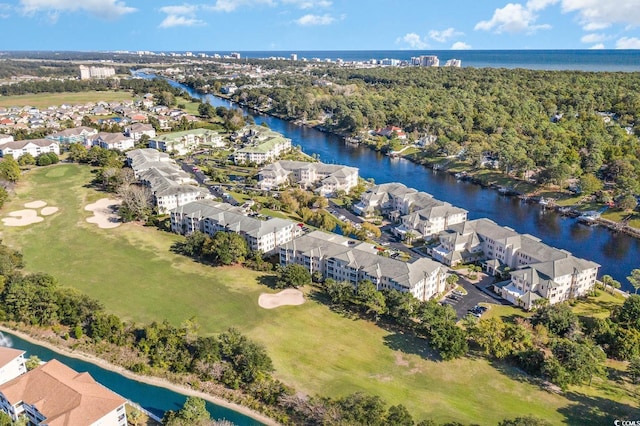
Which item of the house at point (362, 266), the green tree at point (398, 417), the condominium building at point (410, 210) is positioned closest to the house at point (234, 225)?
the house at point (362, 266)

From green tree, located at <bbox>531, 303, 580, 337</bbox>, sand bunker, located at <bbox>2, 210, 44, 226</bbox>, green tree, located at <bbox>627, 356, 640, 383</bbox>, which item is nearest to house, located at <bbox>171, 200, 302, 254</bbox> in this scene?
sand bunker, located at <bbox>2, 210, 44, 226</bbox>

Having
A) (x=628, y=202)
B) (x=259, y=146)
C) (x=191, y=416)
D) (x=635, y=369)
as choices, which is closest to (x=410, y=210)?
(x=628, y=202)

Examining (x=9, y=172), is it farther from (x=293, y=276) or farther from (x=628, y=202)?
(x=628, y=202)

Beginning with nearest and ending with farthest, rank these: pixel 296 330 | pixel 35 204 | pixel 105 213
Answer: pixel 296 330 < pixel 105 213 < pixel 35 204

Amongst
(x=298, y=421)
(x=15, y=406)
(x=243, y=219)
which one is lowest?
(x=298, y=421)

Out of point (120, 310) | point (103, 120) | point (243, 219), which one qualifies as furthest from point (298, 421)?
point (103, 120)

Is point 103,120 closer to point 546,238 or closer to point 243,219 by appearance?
point 243,219

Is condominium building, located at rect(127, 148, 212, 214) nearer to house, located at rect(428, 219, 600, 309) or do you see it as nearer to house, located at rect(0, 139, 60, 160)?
house, located at rect(0, 139, 60, 160)
